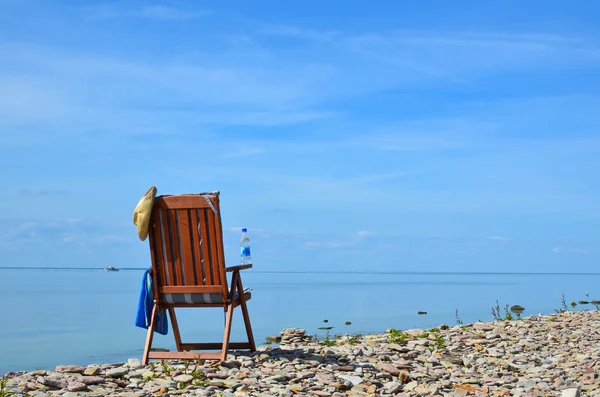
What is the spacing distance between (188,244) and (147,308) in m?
0.96

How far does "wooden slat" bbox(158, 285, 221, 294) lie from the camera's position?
25.0 ft

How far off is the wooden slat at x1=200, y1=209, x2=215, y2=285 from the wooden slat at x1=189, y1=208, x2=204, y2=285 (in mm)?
53

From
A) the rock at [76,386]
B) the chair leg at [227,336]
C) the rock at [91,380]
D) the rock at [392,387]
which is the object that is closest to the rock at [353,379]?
the rock at [392,387]

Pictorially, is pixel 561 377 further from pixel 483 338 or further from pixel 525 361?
pixel 483 338

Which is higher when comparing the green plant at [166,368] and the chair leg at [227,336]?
the chair leg at [227,336]

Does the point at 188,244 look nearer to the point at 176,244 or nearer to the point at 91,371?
the point at 176,244

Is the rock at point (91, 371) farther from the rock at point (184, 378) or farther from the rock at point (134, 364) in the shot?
the rock at point (184, 378)

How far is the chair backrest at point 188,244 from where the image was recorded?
754cm

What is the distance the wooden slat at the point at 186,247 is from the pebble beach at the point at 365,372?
34.9 inches

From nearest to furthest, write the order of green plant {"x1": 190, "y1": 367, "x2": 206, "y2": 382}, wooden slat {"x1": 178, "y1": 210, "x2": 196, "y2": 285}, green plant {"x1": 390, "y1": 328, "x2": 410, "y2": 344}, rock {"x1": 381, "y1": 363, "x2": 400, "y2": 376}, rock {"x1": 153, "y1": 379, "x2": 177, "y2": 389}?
rock {"x1": 153, "y1": 379, "x2": 177, "y2": 389}, green plant {"x1": 190, "y1": 367, "x2": 206, "y2": 382}, rock {"x1": 381, "y1": 363, "x2": 400, "y2": 376}, wooden slat {"x1": 178, "y1": 210, "x2": 196, "y2": 285}, green plant {"x1": 390, "y1": 328, "x2": 410, "y2": 344}

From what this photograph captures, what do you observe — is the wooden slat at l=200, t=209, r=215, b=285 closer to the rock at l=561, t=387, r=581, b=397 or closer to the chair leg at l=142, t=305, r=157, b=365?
the chair leg at l=142, t=305, r=157, b=365

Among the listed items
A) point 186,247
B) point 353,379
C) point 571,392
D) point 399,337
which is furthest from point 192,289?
point 571,392

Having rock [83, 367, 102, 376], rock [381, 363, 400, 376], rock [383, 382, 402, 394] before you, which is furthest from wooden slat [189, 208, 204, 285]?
rock [383, 382, 402, 394]

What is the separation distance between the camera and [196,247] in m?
7.64
